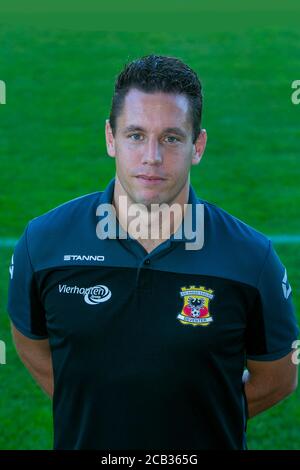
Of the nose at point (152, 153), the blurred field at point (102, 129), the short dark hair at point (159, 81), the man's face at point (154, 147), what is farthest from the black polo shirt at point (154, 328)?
the blurred field at point (102, 129)

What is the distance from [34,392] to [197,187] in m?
3.64

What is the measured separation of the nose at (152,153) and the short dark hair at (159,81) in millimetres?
197

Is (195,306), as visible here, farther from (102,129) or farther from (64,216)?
(102,129)

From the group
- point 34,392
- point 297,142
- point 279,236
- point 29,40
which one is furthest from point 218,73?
point 34,392

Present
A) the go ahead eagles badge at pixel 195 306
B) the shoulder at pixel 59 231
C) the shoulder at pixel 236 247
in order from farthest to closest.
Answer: the shoulder at pixel 59 231 → the shoulder at pixel 236 247 → the go ahead eagles badge at pixel 195 306

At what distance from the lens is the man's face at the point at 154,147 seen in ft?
11.0

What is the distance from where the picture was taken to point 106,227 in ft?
11.5

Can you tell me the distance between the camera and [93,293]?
336cm

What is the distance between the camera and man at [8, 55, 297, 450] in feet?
10.9

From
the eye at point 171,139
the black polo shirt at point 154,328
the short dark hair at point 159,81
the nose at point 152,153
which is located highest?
the short dark hair at point 159,81

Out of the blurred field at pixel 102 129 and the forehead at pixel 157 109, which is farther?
the blurred field at pixel 102 129

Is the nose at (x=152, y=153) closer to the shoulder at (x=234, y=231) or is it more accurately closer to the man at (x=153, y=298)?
the man at (x=153, y=298)

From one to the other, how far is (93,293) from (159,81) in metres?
0.77
